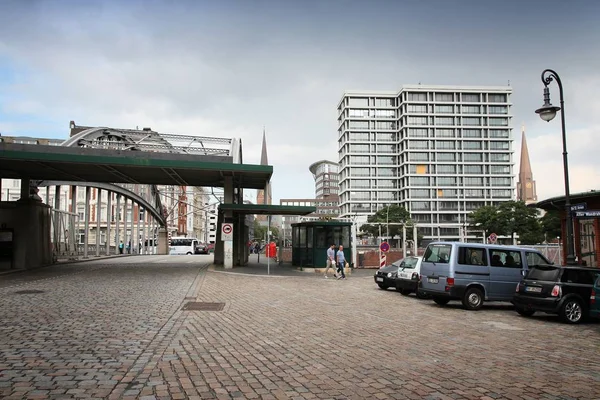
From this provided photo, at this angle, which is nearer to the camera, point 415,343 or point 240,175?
point 415,343

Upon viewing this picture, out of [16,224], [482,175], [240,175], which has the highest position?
[482,175]

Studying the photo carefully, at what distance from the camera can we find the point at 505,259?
47.9 ft

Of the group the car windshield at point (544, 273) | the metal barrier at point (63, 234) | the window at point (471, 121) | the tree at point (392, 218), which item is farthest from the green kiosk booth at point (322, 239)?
the window at point (471, 121)

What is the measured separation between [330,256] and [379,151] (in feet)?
293

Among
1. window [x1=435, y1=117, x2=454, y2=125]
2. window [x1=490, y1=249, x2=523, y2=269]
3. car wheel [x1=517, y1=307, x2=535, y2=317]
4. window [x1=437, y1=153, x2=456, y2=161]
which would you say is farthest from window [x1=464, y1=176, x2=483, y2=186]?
car wheel [x1=517, y1=307, x2=535, y2=317]

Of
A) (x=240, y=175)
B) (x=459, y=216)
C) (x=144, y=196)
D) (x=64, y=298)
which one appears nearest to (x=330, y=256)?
(x=240, y=175)

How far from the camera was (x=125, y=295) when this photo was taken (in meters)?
14.8

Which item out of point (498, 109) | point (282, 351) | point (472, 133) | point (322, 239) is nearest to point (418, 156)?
point (472, 133)

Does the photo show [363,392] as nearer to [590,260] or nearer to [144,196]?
[590,260]

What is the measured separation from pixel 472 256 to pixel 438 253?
3.20 ft

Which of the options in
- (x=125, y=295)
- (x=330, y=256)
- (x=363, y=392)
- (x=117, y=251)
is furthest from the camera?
(x=117, y=251)

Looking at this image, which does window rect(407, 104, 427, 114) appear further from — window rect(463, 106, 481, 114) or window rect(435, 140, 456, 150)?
window rect(463, 106, 481, 114)

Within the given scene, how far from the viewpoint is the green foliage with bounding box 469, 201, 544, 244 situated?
2837 inches

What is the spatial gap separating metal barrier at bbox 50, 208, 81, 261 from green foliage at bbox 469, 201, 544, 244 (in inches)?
2392
